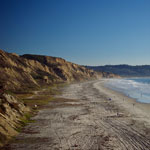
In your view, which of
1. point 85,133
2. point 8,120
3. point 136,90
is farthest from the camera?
point 136,90

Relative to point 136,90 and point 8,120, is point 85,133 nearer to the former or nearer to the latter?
point 8,120

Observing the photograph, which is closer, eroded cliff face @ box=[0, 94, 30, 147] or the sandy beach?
the sandy beach

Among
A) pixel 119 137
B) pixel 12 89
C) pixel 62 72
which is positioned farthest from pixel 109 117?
pixel 62 72

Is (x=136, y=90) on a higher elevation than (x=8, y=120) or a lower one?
lower

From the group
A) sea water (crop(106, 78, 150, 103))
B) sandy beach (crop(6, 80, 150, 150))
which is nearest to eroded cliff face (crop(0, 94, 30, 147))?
sandy beach (crop(6, 80, 150, 150))

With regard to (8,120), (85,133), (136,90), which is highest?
(8,120)

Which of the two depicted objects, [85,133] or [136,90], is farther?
[136,90]

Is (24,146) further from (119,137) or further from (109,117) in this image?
(109,117)

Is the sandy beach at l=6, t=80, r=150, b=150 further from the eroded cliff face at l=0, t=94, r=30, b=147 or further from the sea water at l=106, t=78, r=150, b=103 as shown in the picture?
the sea water at l=106, t=78, r=150, b=103

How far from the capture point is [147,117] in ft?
101

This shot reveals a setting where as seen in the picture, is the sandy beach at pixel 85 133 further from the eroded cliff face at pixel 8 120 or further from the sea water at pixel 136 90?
the sea water at pixel 136 90

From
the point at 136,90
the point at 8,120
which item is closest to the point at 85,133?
the point at 8,120

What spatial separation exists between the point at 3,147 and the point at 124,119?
1868 centimetres

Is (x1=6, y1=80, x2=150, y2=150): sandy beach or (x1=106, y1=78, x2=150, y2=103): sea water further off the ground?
(x1=6, y1=80, x2=150, y2=150): sandy beach
